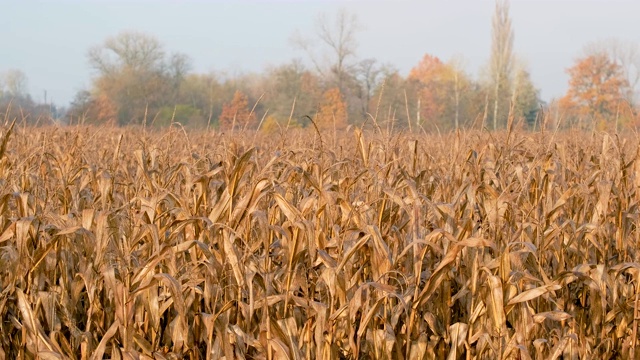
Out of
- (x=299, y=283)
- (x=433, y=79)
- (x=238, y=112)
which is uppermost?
(x=433, y=79)

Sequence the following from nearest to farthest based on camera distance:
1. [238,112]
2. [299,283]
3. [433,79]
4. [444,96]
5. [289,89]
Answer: [299,283] → [238,112] → [289,89] → [444,96] → [433,79]

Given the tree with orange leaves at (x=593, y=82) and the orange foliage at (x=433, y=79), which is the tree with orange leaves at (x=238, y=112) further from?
the tree with orange leaves at (x=593, y=82)

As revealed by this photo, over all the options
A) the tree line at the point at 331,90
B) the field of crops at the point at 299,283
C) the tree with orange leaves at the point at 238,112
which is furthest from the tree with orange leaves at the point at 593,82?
the field of crops at the point at 299,283

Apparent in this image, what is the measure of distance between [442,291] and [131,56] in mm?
55806

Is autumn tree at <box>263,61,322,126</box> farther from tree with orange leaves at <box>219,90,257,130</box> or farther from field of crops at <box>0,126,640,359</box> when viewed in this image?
field of crops at <box>0,126,640,359</box>

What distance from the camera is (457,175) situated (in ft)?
13.4

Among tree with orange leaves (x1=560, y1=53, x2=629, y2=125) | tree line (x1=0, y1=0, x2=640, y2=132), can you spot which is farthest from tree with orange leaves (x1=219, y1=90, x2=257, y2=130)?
tree with orange leaves (x1=560, y1=53, x2=629, y2=125)

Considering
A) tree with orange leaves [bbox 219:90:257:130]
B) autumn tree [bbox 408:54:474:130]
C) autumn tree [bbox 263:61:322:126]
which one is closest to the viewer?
tree with orange leaves [bbox 219:90:257:130]

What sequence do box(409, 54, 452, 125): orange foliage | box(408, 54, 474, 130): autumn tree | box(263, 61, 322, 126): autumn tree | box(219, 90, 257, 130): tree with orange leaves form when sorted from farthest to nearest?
box(409, 54, 452, 125): orange foliage
box(408, 54, 474, 130): autumn tree
box(263, 61, 322, 126): autumn tree
box(219, 90, 257, 130): tree with orange leaves

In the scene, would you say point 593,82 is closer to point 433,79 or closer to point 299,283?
point 433,79

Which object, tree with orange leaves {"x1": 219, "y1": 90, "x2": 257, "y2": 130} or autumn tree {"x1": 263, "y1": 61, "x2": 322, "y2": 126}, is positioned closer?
tree with orange leaves {"x1": 219, "y1": 90, "x2": 257, "y2": 130}

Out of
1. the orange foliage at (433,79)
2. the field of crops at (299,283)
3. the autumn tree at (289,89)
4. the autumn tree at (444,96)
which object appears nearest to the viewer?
the field of crops at (299,283)

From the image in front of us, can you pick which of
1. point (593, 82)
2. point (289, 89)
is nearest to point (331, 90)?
point (289, 89)

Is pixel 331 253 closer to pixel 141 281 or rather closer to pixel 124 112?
pixel 141 281
